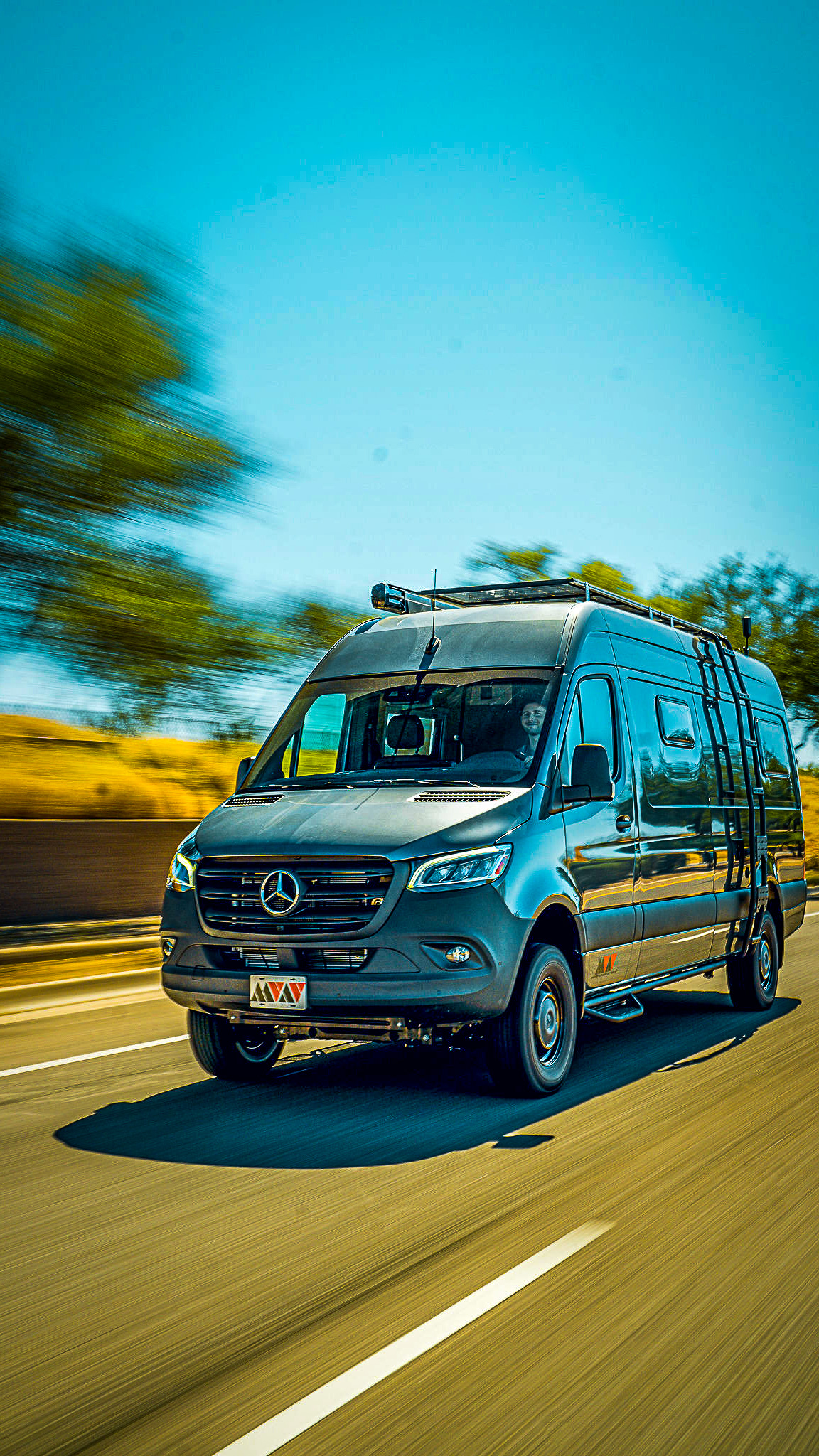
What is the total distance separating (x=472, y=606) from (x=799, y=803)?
17.7 ft

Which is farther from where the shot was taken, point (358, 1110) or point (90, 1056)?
point (90, 1056)

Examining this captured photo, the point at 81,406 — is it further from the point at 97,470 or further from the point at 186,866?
the point at 186,866

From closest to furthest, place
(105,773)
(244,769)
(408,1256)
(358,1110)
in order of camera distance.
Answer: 1. (408,1256)
2. (358,1110)
3. (244,769)
4. (105,773)

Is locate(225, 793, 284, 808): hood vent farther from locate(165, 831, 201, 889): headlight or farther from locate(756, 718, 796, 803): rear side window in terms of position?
locate(756, 718, 796, 803): rear side window

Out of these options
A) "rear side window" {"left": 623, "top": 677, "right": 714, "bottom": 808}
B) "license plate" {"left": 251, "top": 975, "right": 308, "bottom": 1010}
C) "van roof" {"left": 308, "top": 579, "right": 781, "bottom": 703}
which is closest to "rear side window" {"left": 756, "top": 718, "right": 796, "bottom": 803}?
"rear side window" {"left": 623, "top": 677, "right": 714, "bottom": 808}

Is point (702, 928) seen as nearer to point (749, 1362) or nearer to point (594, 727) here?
point (594, 727)

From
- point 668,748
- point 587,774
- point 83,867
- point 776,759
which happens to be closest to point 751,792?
point 776,759

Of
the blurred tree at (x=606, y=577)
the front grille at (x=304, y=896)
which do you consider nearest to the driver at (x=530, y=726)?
the front grille at (x=304, y=896)

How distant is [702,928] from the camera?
9.30 meters

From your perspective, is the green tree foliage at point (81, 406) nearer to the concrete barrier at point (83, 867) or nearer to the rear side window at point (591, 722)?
the concrete barrier at point (83, 867)

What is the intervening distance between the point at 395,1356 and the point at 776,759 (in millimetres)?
9060

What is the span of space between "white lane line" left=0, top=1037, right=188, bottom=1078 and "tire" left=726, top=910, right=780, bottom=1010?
4.22 metres

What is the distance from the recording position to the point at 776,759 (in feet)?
38.9

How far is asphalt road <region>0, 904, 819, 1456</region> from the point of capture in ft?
10.5
